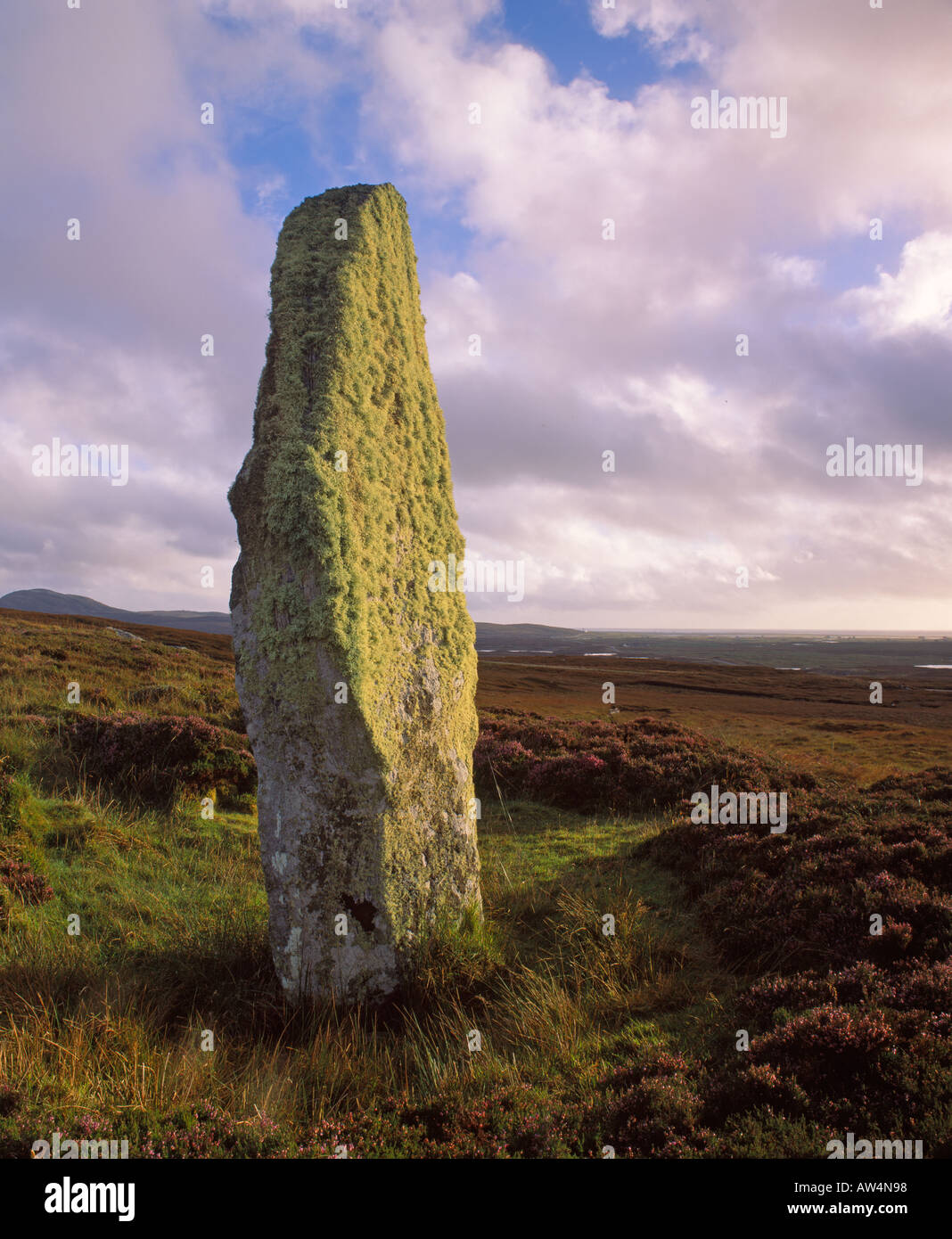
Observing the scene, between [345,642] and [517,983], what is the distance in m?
2.93

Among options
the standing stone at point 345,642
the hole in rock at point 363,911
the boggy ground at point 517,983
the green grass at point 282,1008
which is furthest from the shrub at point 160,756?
the hole in rock at point 363,911

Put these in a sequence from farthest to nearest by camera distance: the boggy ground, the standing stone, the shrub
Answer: the shrub < the standing stone < the boggy ground

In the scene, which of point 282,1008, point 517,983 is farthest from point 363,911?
point 517,983

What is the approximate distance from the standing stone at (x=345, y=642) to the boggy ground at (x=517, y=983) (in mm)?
606

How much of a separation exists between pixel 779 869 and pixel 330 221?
759 centimetres

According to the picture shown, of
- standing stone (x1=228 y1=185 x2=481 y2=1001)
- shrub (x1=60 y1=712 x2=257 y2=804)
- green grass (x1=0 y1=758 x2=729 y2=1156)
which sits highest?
standing stone (x1=228 y1=185 x2=481 y2=1001)

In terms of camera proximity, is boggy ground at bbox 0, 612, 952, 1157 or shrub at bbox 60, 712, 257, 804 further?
shrub at bbox 60, 712, 257, 804

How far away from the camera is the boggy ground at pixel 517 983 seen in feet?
10.4

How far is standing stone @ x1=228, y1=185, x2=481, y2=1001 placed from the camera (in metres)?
4.92

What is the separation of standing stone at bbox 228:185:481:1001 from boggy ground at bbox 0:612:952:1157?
61cm

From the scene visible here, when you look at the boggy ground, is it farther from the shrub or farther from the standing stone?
the standing stone

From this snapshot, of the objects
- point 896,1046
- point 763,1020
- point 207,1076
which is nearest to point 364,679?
point 207,1076

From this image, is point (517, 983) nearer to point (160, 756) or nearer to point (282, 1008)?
point (282, 1008)

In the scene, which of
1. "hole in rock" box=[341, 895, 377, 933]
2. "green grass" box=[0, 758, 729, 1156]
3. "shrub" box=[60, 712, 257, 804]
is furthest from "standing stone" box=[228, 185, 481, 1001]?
"shrub" box=[60, 712, 257, 804]
